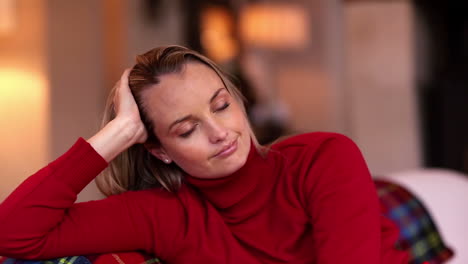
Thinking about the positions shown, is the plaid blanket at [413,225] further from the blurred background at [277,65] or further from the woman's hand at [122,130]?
the blurred background at [277,65]

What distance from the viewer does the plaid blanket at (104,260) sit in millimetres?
1214

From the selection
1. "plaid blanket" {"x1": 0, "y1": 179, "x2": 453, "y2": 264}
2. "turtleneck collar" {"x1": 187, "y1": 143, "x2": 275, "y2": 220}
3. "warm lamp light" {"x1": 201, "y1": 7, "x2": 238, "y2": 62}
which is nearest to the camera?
"turtleneck collar" {"x1": 187, "y1": 143, "x2": 275, "y2": 220}

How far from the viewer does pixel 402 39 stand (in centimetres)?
432

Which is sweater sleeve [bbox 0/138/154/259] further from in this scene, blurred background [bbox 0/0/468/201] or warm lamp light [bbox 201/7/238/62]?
warm lamp light [bbox 201/7/238/62]

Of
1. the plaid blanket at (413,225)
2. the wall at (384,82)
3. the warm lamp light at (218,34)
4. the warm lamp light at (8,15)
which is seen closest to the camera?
the plaid blanket at (413,225)

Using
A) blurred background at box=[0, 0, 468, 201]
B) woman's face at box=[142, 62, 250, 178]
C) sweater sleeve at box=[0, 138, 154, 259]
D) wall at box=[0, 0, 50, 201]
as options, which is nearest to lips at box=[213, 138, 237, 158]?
woman's face at box=[142, 62, 250, 178]

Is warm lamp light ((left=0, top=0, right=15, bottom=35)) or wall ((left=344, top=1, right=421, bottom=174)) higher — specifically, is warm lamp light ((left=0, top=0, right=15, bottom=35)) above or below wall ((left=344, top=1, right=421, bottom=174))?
above

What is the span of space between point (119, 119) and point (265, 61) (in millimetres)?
4497

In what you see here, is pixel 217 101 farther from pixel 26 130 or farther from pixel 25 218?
pixel 26 130

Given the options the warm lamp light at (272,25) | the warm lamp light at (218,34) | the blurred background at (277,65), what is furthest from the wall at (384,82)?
the warm lamp light at (218,34)

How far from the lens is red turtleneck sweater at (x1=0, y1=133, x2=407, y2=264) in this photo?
1.19 m

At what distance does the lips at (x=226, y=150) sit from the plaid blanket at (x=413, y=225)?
2.83ft

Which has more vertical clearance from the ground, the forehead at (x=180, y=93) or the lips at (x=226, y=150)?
the forehead at (x=180, y=93)

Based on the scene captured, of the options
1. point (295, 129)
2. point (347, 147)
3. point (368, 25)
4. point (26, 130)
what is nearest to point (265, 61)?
point (295, 129)
